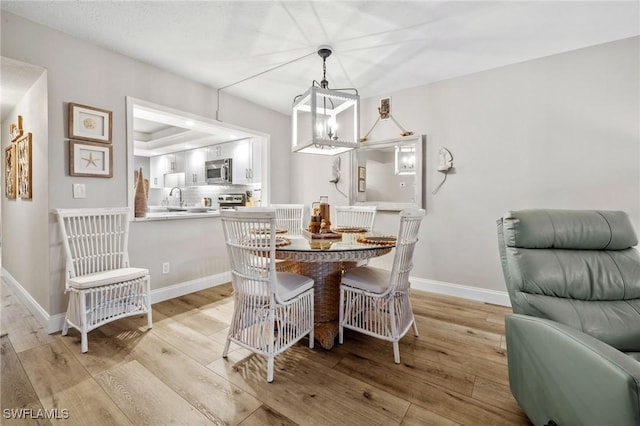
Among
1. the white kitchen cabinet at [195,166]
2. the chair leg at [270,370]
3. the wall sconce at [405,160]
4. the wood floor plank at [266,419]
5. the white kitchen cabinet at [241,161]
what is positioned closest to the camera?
the wood floor plank at [266,419]

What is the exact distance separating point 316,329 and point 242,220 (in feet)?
3.55

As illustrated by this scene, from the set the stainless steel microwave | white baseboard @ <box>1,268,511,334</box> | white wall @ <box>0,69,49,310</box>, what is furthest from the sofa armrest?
the stainless steel microwave

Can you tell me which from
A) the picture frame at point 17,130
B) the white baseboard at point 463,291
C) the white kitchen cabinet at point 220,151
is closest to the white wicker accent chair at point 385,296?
the white baseboard at point 463,291

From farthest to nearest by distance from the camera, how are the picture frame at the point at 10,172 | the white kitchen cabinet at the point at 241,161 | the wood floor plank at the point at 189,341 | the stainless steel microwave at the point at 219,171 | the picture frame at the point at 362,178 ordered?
the stainless steel microwave at the point at 219,171 → the white kitchen cabinet at the point at 241,161 → the picture frame at the point at 362,178 → the picture frame at the point at 10,172 → the wood floor plank at the point at 189,341

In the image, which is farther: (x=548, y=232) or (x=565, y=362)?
(x=548, y=232)

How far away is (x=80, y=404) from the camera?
1.50m

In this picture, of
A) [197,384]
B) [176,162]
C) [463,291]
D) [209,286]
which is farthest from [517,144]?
[176,162]

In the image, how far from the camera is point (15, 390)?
1.60 metres

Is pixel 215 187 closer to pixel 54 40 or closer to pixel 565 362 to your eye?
pixel 54 40

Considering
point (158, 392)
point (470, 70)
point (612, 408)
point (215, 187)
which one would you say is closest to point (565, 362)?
point (612, 408)

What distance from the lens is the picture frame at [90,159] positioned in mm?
2391

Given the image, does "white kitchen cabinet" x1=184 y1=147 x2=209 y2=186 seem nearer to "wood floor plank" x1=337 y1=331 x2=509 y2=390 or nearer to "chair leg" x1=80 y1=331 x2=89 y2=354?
"chair leg" x1=80 y1=331 x2=89 y2=354

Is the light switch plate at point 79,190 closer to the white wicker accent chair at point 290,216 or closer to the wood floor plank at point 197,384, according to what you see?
the wood floor plank at point 197,384

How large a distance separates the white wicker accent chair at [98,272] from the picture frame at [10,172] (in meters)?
1.60
